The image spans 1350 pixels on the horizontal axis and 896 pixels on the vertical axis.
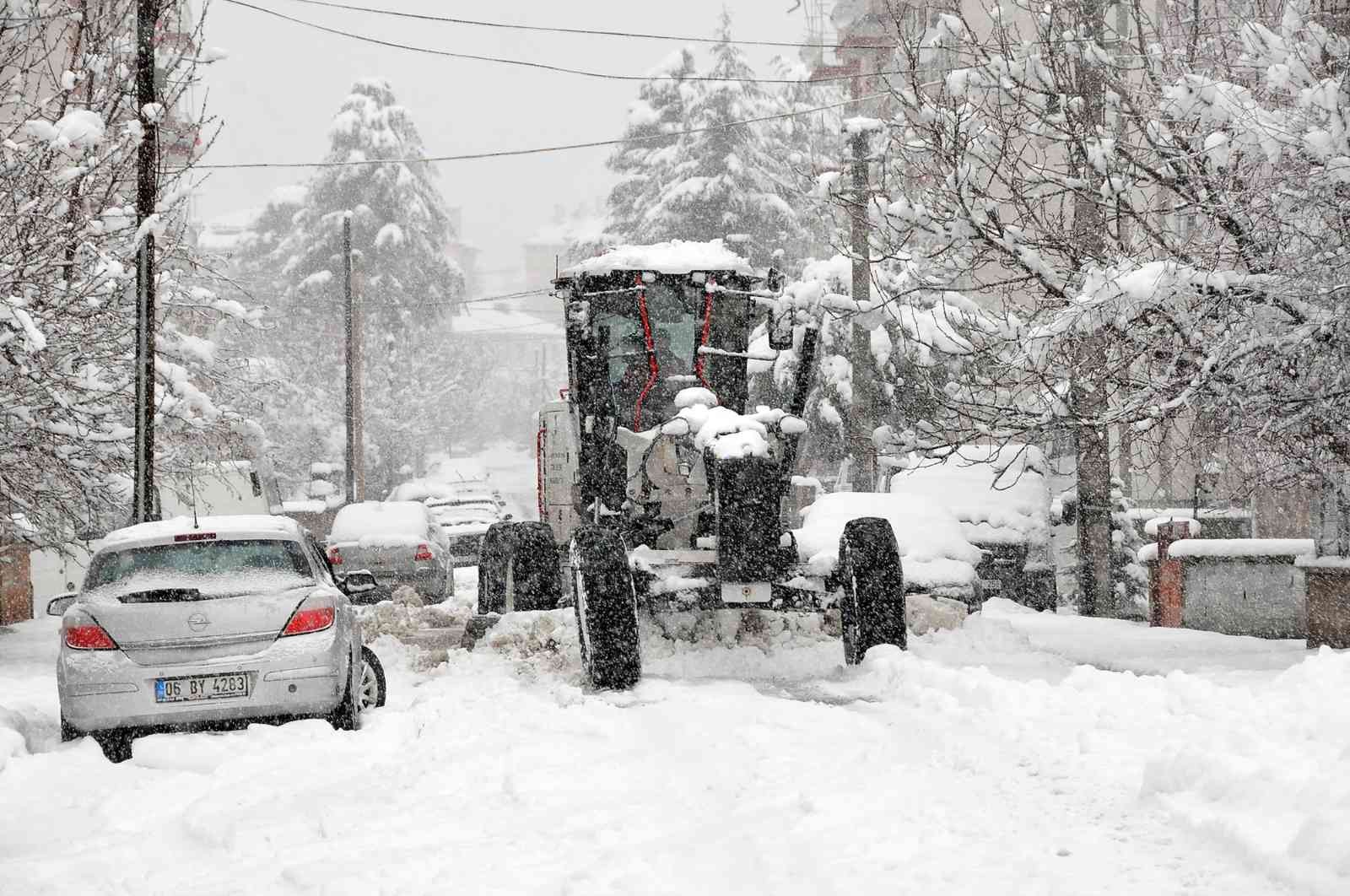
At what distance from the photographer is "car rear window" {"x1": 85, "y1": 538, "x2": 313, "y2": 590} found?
881 centimetres

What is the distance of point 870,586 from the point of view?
10.6 meters

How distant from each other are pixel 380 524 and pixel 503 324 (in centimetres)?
9726

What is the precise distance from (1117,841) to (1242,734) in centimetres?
125

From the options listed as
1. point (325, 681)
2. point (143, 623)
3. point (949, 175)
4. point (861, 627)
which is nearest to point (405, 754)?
point (325, 681)

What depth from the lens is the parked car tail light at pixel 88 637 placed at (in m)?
8.47

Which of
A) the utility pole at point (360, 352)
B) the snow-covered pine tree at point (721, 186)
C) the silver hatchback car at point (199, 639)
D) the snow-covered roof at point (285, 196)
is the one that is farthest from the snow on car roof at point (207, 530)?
the snow-covered roof at point (285, 196)

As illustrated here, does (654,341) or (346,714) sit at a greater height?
(654,341)

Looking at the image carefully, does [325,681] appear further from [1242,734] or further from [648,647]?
[1242,734]

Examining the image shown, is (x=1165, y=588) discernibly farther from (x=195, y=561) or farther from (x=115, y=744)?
(x=115, y=744)

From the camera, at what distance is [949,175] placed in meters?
11.6

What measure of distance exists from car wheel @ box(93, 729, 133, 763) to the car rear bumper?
0.46ft

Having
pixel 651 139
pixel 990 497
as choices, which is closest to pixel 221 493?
pixel 990 497

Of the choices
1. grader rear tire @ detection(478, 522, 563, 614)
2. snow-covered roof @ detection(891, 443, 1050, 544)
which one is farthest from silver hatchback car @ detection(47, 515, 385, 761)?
snow-covered roof @ detection(891, 443, 1050, 544)

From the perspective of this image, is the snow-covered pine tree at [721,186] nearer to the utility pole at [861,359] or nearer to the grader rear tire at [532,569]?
the utility pole at [861,359]
